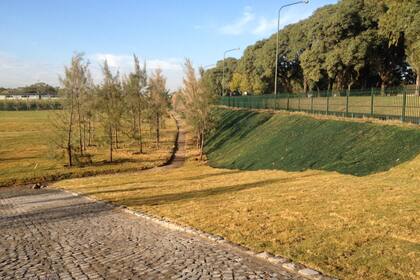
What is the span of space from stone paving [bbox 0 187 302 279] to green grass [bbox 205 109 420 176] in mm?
9652

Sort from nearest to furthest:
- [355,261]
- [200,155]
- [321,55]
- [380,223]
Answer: [355,261], [380,223], [200,155], [321,55]

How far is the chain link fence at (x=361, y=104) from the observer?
21.2 meters

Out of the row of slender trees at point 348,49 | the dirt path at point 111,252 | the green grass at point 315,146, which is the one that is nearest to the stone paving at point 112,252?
the dirt path at point 111,252

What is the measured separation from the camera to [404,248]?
734 centimetres

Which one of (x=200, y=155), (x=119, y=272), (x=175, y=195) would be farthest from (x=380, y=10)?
(x=119, y=272)

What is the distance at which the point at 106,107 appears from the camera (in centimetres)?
3866

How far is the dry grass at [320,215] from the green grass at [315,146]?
1.29m

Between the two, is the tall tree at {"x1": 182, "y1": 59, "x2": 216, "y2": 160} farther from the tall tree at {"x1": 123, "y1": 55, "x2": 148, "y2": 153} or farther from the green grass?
the tall tree at {"x1": 123, "y1": 55, "x2": 148, "y2": 153}

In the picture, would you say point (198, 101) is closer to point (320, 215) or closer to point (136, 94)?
point (136, 94)

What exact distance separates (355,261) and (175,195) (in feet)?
35.4

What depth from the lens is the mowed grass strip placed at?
7123 mm

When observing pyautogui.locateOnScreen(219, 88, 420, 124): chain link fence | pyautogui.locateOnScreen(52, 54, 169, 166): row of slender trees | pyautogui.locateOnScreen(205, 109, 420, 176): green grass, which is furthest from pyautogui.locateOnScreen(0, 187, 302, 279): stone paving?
pyautogui.locateOnScreen(52, 54, 169, 166): row of slender trees

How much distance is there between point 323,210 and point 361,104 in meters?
17.0

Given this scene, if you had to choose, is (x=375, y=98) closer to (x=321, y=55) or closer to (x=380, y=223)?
(x=380, y=223)
